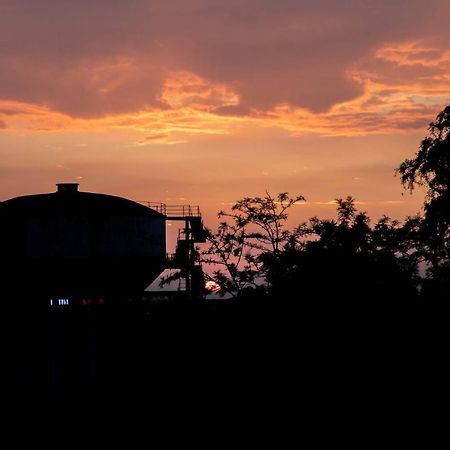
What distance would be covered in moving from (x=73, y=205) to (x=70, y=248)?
2.57m

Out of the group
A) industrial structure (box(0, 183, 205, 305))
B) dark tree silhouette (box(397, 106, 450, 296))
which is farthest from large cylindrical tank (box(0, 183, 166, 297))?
dark tree silhouette (box(397, 106, 450, 296))

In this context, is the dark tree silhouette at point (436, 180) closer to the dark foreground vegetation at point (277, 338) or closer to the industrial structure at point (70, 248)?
the dark foreground vegetation at point (277, 338)

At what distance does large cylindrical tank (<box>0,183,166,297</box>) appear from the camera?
40219mm

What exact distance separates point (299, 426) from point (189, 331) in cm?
1878

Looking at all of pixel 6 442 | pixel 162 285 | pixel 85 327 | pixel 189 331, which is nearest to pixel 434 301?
pixel 189 331

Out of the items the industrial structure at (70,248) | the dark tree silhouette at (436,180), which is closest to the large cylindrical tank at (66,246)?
the industrial structure at (70,248)

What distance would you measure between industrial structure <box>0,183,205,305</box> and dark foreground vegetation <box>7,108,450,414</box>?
71.1 inches

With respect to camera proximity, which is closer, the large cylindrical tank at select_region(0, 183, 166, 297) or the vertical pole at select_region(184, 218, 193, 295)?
the large cylindrical tank at select_region(0, 183, 166, 297)

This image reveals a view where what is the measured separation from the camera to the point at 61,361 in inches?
1702

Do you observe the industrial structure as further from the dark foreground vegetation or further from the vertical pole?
the vertical pole

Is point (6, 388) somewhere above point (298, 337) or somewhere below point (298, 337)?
below

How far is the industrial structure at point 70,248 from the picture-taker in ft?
132

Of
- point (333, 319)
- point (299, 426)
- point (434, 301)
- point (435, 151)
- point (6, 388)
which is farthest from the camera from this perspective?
point (435, 151)

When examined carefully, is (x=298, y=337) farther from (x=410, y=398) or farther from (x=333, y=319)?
(x=410, y=398)
